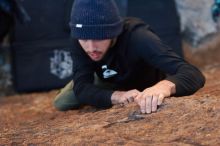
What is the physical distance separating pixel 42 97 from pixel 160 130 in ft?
6.77

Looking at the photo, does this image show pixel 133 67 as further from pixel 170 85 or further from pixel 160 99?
pixel 160 99

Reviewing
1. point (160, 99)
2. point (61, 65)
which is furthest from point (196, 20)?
point (160, 99)

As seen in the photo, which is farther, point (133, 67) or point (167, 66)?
point (133, 67)

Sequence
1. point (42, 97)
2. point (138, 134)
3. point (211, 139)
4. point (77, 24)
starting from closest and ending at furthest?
point (211, 139), point (138, 134), point (77, 24), point (42, 97)

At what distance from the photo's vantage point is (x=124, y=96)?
1814 millimetres

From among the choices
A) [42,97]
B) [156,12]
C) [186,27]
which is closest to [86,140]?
[42,97]

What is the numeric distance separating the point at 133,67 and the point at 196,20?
6.25ft

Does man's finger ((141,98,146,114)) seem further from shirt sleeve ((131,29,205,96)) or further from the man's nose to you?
the man's nose

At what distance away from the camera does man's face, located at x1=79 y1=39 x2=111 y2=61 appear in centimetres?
189

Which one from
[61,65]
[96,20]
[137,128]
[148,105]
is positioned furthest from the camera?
[61,65]

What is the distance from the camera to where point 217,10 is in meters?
3.69

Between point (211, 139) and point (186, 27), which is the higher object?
point (211, 139)

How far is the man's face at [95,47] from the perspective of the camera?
6.20 feet

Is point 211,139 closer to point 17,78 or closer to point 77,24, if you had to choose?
point 77,24
